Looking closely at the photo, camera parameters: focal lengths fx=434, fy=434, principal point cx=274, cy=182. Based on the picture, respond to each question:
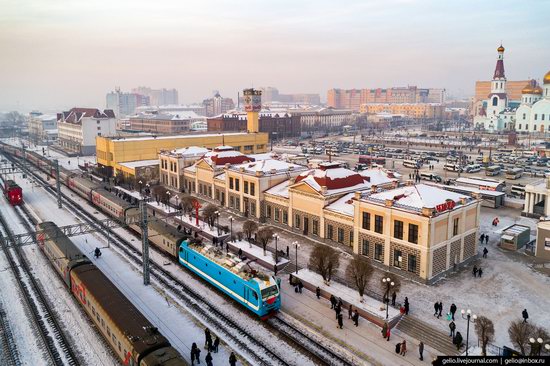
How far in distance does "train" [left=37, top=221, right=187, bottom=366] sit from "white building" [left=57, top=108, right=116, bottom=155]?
9531 centimetres

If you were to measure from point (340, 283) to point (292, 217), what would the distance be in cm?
1480

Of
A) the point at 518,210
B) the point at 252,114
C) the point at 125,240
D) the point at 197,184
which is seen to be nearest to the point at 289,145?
the point at 252,114

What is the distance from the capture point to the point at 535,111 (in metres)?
145

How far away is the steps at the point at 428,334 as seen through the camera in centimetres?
2531

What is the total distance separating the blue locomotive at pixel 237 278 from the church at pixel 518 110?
146 m

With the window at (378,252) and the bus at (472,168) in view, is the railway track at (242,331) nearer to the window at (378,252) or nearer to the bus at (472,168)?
the window at (378,252)

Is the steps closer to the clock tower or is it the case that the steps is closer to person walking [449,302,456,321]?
person walking [449,302,456,321]

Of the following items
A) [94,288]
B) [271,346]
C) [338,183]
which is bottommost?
[271,346]

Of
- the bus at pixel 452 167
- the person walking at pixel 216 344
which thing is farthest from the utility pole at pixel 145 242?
the bus at pixel 452 167

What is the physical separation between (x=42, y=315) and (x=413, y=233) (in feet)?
91.3

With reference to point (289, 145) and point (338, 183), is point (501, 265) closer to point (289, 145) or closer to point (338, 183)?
point (338, 183)

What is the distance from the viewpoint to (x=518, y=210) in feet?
185

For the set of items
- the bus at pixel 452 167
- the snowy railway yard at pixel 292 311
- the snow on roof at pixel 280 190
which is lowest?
the snowy railway yard at pixel 292 311

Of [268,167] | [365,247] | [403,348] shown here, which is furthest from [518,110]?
[403,348]
